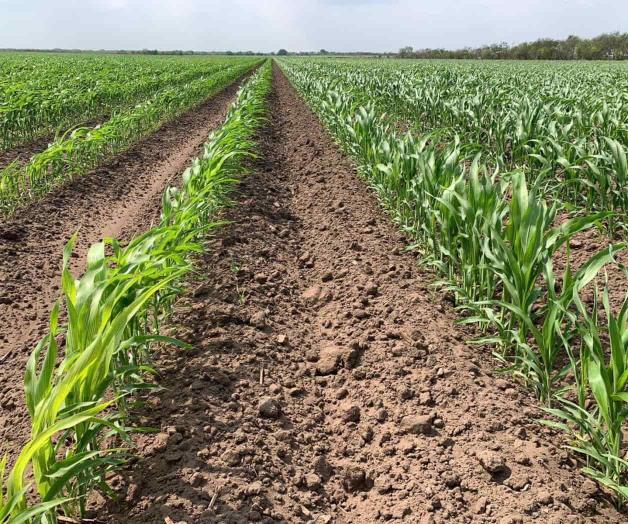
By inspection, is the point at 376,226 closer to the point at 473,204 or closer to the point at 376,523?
the point at 473,204

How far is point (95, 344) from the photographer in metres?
1.73

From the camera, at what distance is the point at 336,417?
8.39 ft

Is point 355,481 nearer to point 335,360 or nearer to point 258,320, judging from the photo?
point 335,360

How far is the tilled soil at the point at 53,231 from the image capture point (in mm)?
3010

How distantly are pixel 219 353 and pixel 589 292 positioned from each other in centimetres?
241

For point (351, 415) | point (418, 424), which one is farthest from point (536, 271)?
point (351, 415)

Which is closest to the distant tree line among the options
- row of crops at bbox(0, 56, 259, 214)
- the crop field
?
row of crops at bbox(0, 56, 259, 214)

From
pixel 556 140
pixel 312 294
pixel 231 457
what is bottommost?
pixel 231 457

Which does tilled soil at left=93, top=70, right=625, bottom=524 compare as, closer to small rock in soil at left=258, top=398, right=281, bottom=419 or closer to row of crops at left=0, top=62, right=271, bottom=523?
small rock in soil at left=258, top=398, right=281, bottom=419

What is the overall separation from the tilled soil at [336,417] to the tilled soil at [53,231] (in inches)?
34.4

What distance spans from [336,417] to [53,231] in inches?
158

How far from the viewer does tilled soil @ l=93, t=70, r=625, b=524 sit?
195cm

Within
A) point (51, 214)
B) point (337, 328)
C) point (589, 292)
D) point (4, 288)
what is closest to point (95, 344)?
point (337, 328)

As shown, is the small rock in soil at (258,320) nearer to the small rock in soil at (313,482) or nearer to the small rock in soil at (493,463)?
the small rock in soil at (313,482)
